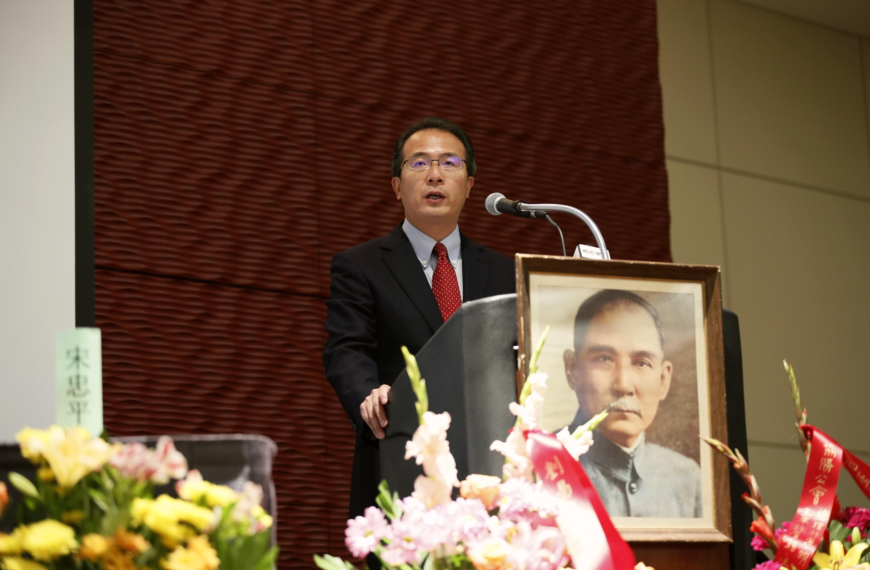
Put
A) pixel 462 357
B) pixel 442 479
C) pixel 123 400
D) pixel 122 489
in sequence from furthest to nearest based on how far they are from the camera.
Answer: pixel 123 400
pixel 462 357
pixel 442 479
pixel 122 489

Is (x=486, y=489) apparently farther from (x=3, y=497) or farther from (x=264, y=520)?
(x=3, y=497)

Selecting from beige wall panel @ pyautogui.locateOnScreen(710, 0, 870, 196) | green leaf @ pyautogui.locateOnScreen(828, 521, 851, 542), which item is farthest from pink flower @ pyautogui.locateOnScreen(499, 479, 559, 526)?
beige wall panel @ pyautogui.locateOnScreen(710, 0, 870, 196)

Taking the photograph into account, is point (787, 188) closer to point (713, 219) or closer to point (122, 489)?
point (713, 219)

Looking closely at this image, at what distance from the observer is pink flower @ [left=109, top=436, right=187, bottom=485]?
830 millimetres

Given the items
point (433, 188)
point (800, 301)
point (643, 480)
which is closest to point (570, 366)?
point (643, 480)

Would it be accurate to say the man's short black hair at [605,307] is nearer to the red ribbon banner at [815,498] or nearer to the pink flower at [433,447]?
the red ribbon banner at [815,498]

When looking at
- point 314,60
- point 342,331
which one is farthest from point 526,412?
point 314,60

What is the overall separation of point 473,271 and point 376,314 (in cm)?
24

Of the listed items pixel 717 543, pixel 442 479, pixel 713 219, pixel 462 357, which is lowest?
pixel 717 543

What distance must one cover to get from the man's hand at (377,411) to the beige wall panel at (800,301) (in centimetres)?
289

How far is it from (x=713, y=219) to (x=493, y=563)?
366 centimetres

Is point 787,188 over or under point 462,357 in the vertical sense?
over

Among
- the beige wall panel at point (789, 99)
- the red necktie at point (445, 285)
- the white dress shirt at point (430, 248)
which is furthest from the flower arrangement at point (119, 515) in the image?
the beige wall panel at point (789, 99)

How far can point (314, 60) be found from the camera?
3441 millimetres
